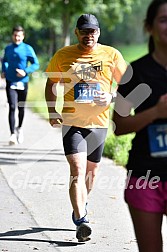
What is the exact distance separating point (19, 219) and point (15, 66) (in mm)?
6112

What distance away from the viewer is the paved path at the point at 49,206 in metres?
6.93

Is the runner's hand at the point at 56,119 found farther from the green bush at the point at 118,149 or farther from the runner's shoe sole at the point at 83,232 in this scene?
the green bush at the point at 118,149

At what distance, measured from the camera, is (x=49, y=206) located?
336 inches

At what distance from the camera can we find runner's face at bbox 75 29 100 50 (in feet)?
23.1

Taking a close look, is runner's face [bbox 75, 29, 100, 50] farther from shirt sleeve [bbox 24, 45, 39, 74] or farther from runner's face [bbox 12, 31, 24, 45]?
runner's face [bbox 12, 31, 24, 45]

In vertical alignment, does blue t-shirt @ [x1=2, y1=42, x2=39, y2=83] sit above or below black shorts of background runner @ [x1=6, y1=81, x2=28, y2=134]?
above

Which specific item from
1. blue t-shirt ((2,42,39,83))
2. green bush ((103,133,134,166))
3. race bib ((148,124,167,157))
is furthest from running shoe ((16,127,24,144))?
race bib ((148,124,167,157))

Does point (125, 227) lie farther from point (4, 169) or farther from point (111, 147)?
point (111, 147)

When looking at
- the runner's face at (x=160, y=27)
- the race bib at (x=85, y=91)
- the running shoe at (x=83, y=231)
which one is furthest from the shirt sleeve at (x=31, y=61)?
the runner's face at (x=160, y=27)

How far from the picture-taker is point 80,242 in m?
6.95

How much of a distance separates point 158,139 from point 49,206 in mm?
4280

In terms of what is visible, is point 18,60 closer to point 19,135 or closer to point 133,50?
point 19,135

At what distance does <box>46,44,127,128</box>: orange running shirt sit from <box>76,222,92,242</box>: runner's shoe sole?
88 cm

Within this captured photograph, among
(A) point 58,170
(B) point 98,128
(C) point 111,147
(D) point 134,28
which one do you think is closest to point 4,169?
(A) point 58,170
